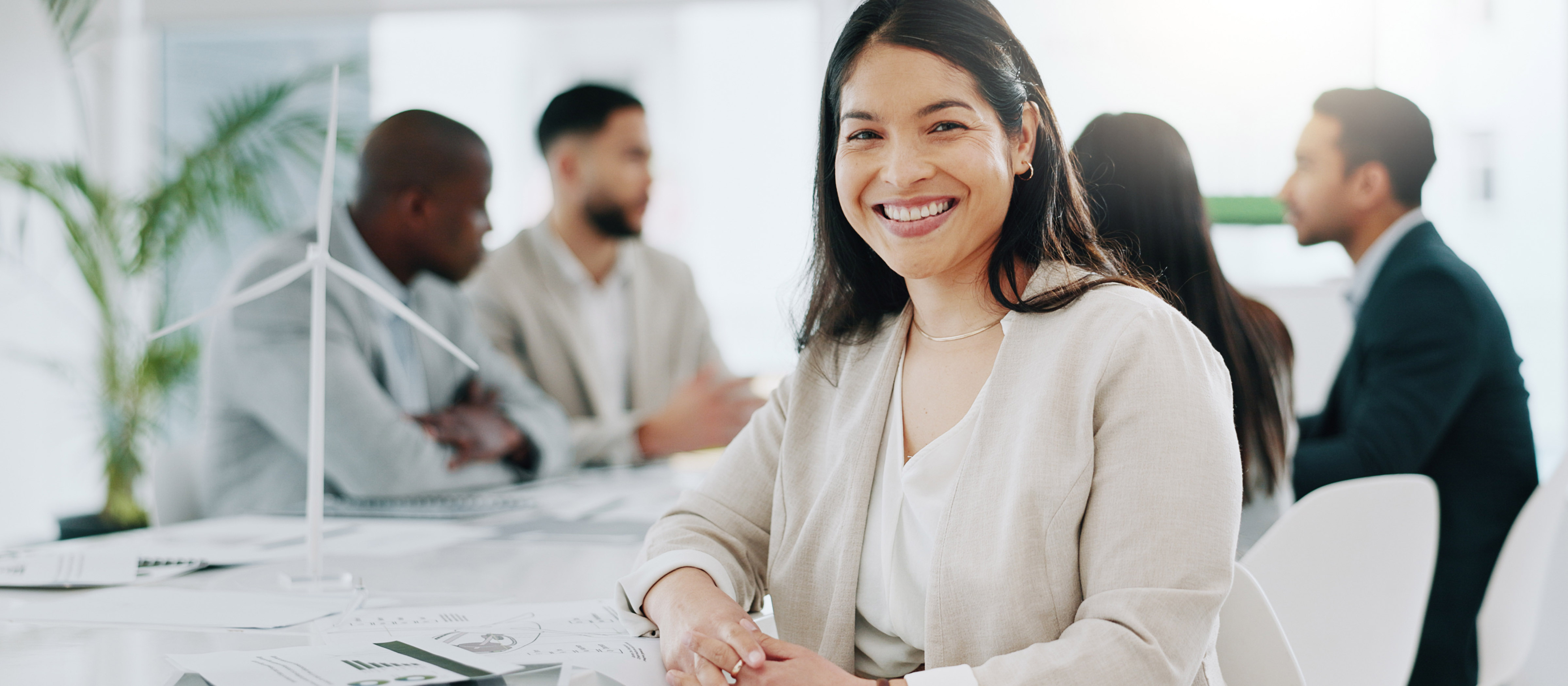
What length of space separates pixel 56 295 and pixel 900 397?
4271mm

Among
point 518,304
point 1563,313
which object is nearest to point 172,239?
point 518,304

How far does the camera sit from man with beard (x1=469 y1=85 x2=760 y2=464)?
4016 mm

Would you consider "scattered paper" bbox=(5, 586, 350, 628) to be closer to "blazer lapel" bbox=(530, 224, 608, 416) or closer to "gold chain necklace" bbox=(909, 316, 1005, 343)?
"gold chain necklace" bbox=(909, 316, 1005, 343)

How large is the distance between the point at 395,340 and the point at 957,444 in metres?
2.21

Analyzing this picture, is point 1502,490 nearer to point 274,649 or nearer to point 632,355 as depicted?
point 274,649

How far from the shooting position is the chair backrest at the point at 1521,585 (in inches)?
80.0

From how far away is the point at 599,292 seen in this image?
168 inches

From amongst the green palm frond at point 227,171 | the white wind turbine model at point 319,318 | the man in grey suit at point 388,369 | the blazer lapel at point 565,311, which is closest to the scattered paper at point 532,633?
the white wind turbine model at point 319,318

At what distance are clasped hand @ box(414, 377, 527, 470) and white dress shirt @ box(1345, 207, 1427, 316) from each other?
89.3 inches

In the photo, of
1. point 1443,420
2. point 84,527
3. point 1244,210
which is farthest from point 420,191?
point 1244,210

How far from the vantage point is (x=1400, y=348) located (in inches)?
95.7

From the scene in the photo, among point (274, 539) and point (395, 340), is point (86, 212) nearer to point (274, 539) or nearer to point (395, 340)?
point (395, 340)

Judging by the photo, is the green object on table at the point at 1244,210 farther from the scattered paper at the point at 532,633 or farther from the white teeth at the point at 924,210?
the scattered paper at the point at 532,633

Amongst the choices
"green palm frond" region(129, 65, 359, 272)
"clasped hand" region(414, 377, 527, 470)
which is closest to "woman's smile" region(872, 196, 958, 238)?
"clasped hand" region(414, 377, 527, 470)
